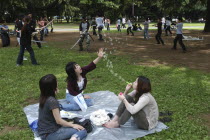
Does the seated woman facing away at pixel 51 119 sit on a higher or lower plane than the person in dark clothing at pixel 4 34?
lower

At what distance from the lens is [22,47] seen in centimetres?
946

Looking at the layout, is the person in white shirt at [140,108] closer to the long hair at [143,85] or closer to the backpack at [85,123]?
the long hair at [143,85]

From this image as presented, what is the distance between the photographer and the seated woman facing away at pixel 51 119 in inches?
140

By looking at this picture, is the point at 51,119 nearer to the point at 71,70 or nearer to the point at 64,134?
the point at 64,134

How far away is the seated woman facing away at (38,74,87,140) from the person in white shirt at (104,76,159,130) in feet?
2.55

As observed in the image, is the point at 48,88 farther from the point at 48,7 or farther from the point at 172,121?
the point at 48,7

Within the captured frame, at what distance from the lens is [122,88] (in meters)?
6.95

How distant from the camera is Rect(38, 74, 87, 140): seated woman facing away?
3.55 metres

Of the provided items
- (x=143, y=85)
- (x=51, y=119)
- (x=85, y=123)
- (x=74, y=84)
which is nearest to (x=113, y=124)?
(x=85, y=123)

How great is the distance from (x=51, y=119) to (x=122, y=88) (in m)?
3.53

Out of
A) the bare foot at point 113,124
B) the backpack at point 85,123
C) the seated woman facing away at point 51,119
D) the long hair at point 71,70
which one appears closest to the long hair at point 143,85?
the bare foot at point 113,124

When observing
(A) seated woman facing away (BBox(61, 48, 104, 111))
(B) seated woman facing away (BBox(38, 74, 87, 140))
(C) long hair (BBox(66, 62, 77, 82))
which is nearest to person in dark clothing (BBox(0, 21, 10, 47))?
(A) seated woman facing away (BBox(61, 48, 104, 111))

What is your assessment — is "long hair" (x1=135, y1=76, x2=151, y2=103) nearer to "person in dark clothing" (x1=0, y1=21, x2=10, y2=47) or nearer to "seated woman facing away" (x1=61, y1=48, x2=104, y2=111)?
"seated woman facing away" (x1=61, y1=48, x2=104, y2=111)

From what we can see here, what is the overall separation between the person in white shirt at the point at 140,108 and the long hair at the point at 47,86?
117 cm
